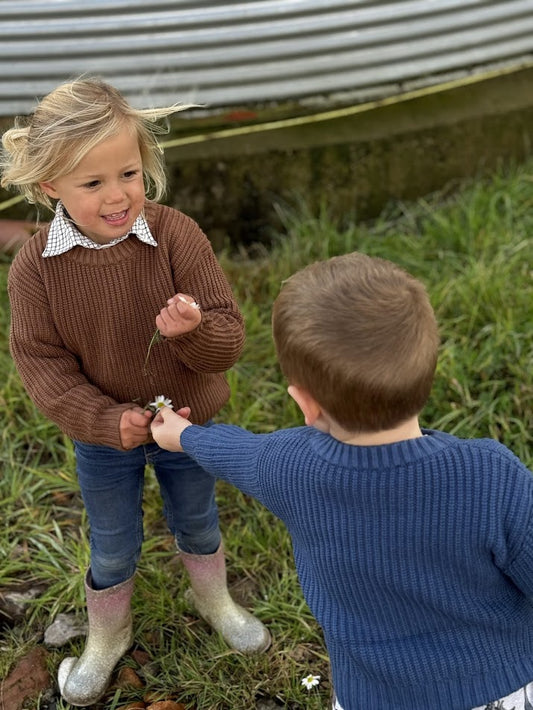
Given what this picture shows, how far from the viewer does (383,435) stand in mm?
1385

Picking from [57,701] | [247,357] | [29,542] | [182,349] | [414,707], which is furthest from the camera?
[247,357]

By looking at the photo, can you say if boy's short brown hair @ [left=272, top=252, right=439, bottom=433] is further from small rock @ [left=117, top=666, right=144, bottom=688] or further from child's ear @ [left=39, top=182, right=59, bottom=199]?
small rock @ [left=117, top=666, right=144, bottom=688]

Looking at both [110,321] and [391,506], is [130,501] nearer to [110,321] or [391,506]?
[110,321]

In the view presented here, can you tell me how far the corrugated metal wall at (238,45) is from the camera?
3.33 metres

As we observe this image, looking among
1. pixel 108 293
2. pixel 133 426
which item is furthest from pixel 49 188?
pixel 133 426

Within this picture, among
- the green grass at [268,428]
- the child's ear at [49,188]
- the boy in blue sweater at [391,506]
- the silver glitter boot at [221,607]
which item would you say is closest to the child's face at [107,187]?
the child's ear at [49,188]

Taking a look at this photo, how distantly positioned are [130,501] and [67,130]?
0.87 metres

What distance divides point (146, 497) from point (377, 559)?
1494mm

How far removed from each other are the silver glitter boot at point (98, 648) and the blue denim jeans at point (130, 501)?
0.04 meters

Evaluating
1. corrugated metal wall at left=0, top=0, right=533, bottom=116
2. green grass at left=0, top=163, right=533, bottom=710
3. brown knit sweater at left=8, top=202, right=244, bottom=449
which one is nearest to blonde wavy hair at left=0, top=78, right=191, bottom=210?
brown knit sweater at left=8, top=202, right=244, bottom=449

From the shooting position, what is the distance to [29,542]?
274 centimetres

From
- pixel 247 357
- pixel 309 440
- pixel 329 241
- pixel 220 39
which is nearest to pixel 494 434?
pixel 247 357

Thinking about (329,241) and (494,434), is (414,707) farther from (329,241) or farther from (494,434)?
(329,241)

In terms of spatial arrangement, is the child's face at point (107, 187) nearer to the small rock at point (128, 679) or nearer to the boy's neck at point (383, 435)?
the boy's neck at point (383, 435)
